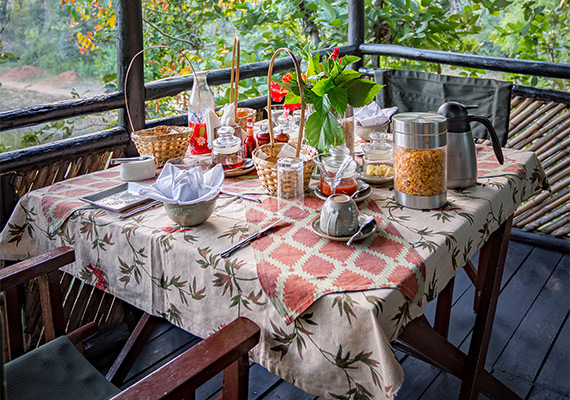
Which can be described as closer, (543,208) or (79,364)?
(79,364)

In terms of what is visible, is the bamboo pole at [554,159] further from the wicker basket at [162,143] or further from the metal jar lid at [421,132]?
the wicker basket at [162,143]

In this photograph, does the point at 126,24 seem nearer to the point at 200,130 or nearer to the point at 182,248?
the point at 200,130

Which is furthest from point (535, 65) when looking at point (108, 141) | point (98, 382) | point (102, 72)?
point (102, 72)

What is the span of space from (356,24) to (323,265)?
2.77m

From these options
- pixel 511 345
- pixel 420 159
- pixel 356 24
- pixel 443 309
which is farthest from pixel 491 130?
pixel 356 24

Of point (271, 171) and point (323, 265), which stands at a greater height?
point (271, 171)

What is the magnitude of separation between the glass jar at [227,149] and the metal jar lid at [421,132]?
1.87ft

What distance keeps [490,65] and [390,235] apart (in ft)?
6.55

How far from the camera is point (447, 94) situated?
107 inches

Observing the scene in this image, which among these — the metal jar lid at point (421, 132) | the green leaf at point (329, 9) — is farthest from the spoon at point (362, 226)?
the green leaf at point (329, 9)

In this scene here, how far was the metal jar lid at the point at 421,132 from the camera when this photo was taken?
1.33m

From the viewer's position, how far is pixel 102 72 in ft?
17.3

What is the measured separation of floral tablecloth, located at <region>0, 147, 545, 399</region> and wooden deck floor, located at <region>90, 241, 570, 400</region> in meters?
0.73

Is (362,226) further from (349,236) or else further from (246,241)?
(246,241)
